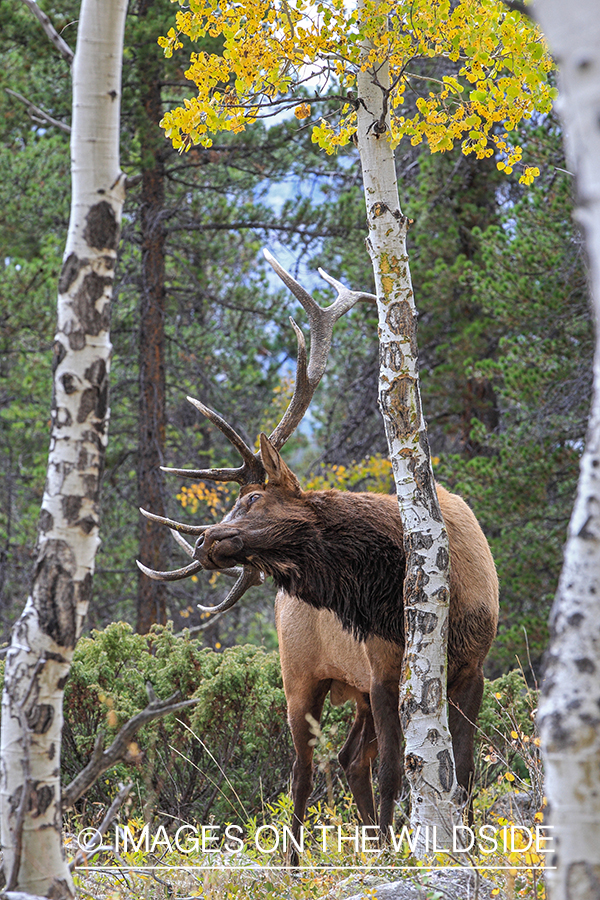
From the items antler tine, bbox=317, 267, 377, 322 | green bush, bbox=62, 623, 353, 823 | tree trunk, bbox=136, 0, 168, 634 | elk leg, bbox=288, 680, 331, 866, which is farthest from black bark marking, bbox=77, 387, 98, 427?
tree trunk, bbox=136, 0, 168, 634

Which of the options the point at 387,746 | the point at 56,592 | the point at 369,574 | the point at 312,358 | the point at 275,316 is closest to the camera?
the point at 56,592

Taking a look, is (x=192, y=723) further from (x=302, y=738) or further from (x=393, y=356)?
(x=393, y=356)

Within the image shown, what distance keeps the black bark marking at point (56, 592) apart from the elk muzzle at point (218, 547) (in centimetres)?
195

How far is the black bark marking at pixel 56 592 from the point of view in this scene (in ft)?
7.50

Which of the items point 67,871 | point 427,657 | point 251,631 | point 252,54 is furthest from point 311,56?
point 251,631

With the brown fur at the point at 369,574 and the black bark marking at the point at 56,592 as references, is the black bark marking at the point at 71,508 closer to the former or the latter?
the black bark marking at the point at 56,592

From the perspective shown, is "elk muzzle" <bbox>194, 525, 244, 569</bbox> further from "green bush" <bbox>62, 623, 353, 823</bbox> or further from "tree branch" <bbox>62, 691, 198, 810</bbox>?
"tree branch" <bbox>62, 691, 198, 810</bbox>

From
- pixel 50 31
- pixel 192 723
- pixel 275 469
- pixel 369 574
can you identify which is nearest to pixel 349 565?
pixel 369 574

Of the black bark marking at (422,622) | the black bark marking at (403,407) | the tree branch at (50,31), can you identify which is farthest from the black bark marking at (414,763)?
the tree branch at (50,31)

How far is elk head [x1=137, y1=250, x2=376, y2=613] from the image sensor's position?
4.31 meters

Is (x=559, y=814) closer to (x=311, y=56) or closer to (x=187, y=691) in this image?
(x=311, y=56)

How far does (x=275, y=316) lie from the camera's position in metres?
10.2

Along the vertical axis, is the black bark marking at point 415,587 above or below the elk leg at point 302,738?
above

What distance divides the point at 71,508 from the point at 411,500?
5.85 feet
